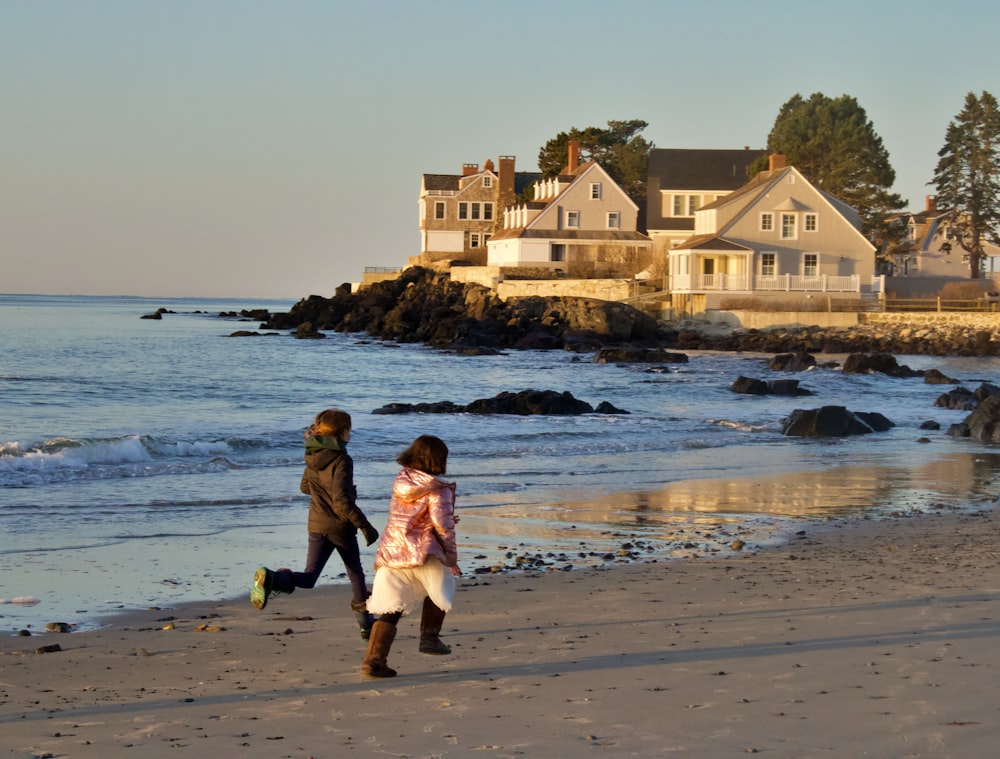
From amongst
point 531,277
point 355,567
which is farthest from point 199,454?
point 531,277

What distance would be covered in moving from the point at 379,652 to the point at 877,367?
39489mm

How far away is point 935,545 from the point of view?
11.4 metres

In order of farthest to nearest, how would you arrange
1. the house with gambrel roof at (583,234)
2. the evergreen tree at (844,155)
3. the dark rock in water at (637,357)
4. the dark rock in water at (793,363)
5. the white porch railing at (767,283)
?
the evergreen tree at (844,155) < the house with gambrel roof at (583,234) < the white porch railing at (767,283) < the dark rock in water at (637,357) < the dark rock in water at (793,363)

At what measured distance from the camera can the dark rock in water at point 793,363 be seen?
148 feet

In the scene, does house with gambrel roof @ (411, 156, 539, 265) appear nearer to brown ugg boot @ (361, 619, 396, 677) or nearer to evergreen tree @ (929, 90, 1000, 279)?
evergreen tree @ (929, 90, 1000, 279)

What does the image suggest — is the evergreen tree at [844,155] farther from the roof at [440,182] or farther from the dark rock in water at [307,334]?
the dark rock in water at [307,334]

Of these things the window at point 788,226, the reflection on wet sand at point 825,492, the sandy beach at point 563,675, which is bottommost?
the reflection on wet sand at point 825,492

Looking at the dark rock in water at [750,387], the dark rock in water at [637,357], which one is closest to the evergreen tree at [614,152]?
the dark rock in water at [637,357]

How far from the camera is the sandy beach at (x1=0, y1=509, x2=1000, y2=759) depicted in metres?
5.49

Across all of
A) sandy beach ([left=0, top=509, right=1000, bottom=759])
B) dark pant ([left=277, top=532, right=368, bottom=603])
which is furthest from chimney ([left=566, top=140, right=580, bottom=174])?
dark pant ([left=277, top=532, right=368, bottom=603])

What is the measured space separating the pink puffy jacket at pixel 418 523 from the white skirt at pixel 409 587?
5 centimetres

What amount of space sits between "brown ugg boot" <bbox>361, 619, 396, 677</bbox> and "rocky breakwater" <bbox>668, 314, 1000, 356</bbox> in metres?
50.2

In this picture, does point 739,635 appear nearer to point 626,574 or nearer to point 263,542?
point 626,574

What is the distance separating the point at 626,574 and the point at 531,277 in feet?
205
